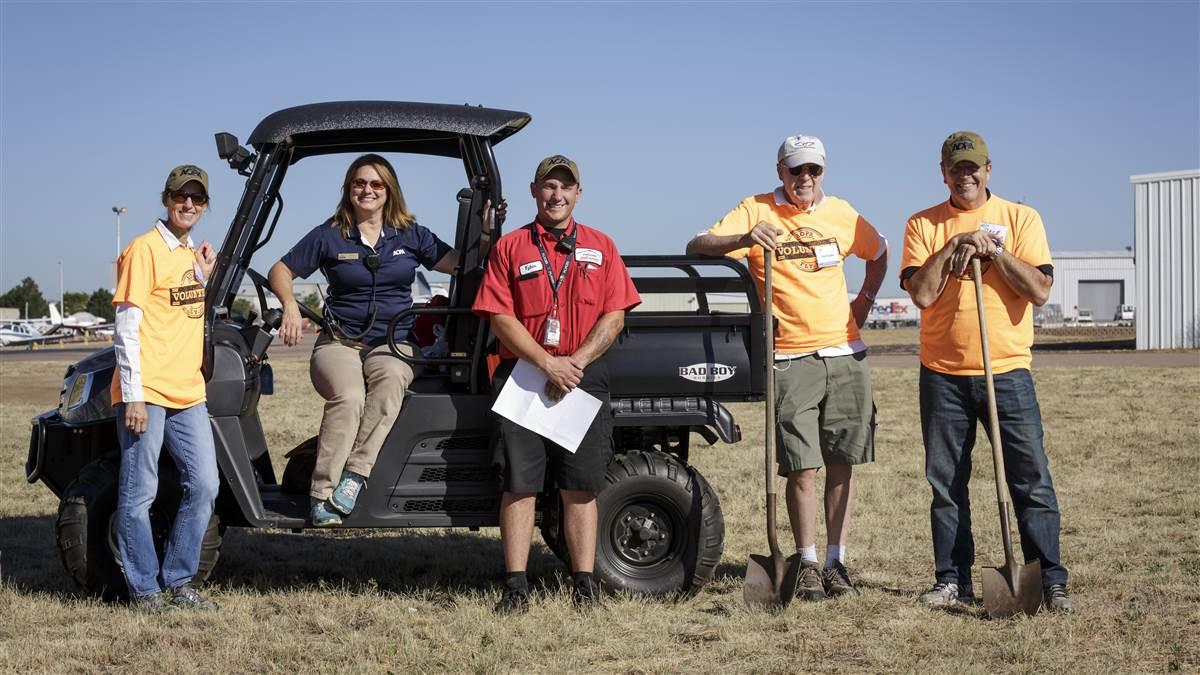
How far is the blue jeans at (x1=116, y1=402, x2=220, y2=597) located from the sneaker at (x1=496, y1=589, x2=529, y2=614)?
133 centimetres

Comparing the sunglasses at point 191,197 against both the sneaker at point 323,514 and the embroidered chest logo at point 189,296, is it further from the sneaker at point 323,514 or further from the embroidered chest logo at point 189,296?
the sneaker at point 323,514

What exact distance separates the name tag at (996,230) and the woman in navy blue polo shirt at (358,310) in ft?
7.03

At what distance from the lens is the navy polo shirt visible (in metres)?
5.62

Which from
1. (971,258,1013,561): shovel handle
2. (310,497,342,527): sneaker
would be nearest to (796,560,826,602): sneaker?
(971,258,1013,561): shovel handle

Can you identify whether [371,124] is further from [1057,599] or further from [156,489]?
[1057,599]

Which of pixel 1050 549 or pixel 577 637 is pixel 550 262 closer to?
pixel 577 637

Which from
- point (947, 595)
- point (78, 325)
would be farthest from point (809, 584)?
point (78, 325)

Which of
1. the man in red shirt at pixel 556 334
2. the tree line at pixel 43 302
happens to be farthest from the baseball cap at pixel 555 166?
the tree line at pixel 43 302

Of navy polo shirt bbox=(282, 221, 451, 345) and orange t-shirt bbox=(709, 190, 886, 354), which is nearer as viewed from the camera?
navy polo shirt bbox=(282, 221, 451, 345)

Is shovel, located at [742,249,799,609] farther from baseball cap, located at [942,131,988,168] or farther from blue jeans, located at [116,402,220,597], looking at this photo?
blue jeans, located at [116,402,220,597]

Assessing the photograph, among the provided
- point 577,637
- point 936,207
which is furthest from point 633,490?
point 936,207

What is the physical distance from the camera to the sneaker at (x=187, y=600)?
18.2ft

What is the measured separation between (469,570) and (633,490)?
4.65 ft

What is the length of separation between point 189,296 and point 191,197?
44 centimetres
